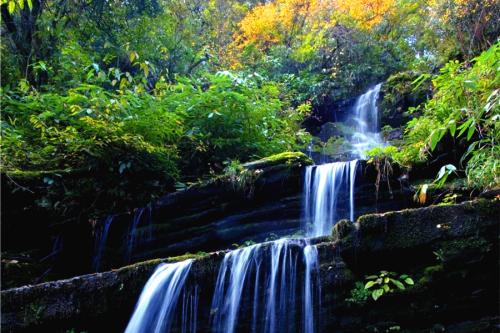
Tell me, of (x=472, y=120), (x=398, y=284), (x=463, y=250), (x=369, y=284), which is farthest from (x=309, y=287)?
(x=472, y=120)

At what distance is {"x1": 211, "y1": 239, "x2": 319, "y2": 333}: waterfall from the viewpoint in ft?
12.4

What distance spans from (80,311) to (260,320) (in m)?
1.80

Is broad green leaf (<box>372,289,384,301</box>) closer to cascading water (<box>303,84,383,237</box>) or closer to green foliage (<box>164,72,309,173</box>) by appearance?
cascading water (<box>303,84,383,237</box>)

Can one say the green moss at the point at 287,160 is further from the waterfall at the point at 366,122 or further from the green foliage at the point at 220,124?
the waterfall at the point at 366,122

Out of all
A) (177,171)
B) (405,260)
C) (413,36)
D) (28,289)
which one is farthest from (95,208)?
(413,36)

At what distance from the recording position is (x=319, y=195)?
6.10 metres

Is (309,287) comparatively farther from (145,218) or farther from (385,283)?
(145,218)

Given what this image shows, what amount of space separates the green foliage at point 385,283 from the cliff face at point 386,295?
2.5 inches

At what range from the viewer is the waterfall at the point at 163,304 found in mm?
4043

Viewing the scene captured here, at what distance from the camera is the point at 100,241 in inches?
243

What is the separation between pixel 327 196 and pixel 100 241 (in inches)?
133

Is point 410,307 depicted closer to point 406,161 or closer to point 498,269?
point 498,269

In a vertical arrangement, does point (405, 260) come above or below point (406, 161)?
below

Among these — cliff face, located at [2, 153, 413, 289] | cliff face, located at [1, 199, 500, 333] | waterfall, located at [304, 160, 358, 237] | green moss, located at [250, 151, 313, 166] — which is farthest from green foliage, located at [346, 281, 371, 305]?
green moss, located at [250, 151, 313, 166]
